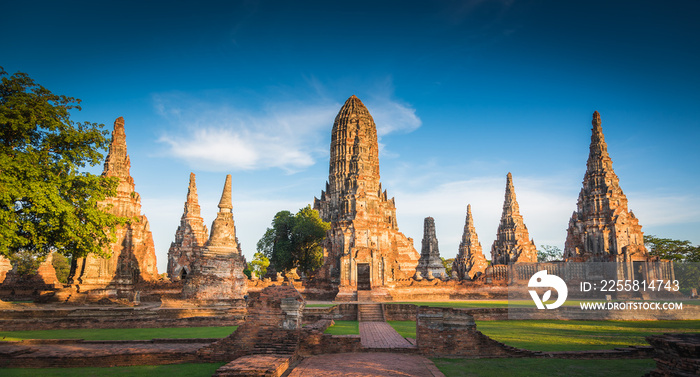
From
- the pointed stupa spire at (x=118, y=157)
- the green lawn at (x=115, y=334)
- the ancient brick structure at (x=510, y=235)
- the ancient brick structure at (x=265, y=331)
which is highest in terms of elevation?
the pointed stupa spire at (x=118, y=157)

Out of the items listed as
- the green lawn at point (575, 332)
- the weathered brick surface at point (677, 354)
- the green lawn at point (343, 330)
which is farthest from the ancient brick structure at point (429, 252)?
the weathered brick surface at point (677, 354)

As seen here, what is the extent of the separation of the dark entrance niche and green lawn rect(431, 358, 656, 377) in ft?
68.7

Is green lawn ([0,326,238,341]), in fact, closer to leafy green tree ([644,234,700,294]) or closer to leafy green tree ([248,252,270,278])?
leafy green tree ([248,252,270,278])

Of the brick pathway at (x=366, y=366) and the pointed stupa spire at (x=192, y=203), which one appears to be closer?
the brick pathway at (x=366, y=366)

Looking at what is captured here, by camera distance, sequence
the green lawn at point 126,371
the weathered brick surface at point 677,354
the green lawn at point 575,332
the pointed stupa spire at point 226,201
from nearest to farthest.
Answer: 1. the weathered brick surface at point 677,354
2. the green lawn at point 126,371
3. the green lawn at point 575,332
4. the pointed stupa spire at point 226,201

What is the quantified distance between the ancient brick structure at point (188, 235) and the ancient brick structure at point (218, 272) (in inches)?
802

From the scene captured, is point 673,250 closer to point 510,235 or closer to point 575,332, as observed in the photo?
point 510,235

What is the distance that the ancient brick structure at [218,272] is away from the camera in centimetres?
2011

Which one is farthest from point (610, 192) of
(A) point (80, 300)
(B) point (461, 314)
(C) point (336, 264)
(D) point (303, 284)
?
(A) point (80, 300)

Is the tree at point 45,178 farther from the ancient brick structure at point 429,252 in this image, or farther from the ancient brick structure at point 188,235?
the ancient brick structure at point 429,252

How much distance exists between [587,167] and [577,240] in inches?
287

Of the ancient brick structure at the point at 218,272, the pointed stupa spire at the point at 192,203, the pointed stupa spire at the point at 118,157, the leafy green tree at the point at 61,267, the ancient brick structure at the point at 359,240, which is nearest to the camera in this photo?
the ancient brick structure at the point at 218,272

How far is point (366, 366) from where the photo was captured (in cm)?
923

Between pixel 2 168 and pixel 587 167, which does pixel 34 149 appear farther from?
pixel 587 167
